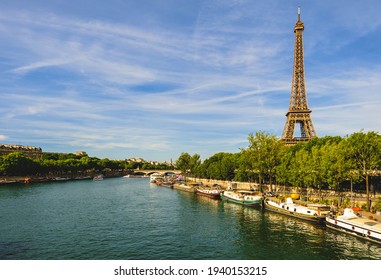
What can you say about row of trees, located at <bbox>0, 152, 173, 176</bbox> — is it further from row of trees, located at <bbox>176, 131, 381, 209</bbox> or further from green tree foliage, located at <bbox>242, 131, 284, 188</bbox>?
green tree foliage, located at <bbox>242, 131, 284, 188</bbox>

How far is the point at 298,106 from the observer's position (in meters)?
95.1

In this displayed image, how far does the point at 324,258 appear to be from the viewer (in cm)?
2534

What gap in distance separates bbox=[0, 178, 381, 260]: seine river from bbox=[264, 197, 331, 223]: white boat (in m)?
1.17

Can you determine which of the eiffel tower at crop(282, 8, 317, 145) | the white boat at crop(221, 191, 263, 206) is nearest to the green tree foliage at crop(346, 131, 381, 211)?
the white boat at crop(221, 191, 263, 206)

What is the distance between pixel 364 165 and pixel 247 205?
2158 cm

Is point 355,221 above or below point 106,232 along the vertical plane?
above

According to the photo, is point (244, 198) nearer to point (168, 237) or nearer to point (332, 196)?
point (332, 196)

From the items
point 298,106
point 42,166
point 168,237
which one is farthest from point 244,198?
point 42,166

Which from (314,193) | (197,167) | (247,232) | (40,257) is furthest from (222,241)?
(197,167)

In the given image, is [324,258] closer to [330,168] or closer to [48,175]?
[330,168]

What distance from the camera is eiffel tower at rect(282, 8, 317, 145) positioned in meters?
90.6

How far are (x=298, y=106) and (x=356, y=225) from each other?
6935 cm

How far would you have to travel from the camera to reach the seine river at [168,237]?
1051 inches

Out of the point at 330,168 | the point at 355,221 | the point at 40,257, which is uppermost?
the point at 330,168
